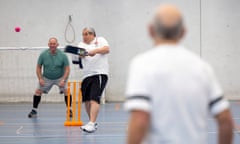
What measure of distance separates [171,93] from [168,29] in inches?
11.9

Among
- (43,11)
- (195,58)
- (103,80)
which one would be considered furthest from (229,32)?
(195,58)

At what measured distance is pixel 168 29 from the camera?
8.66 ft

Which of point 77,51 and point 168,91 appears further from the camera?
point 77,51

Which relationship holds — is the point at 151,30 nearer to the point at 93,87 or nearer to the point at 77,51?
the point at 77,51

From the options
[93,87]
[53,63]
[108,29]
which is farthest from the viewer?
[108,29]

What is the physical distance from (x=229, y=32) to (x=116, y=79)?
3.23m

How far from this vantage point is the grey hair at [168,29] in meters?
2.62

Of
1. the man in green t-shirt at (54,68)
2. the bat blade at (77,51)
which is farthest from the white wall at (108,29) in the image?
the bat blade at (77,51)

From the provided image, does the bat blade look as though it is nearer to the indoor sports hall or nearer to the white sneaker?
the white sneaker

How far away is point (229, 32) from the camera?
14.7m

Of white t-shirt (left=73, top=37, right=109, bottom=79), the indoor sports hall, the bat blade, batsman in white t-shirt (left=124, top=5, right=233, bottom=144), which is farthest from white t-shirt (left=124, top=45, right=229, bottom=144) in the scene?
the indoor sports hall

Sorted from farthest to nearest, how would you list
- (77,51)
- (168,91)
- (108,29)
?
(108,29) → (77,51) → (168,91)

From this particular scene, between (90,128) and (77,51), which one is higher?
(77,51)

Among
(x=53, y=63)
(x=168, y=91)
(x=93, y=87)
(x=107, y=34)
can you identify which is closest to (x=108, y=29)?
(x=107, y=34)
